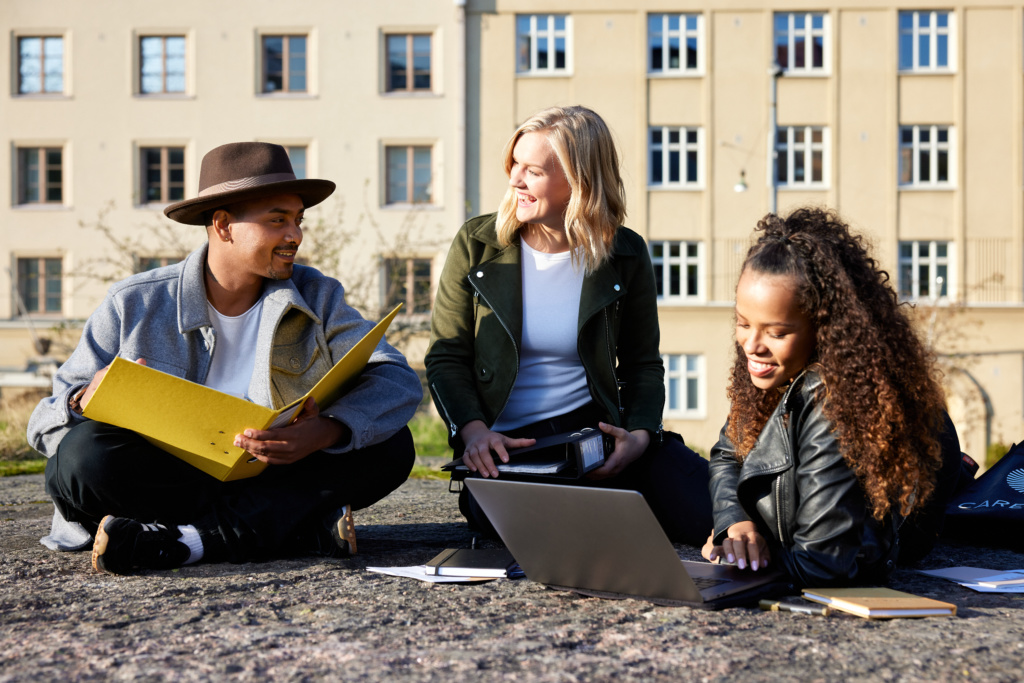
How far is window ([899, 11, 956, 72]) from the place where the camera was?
24.0 meters

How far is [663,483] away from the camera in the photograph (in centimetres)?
336

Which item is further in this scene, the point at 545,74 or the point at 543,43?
the point at 543,43

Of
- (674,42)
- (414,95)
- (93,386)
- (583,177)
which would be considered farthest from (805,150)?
(93,386)

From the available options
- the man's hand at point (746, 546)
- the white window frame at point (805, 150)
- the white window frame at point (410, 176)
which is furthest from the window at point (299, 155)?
the man's hand at point (746, 546)

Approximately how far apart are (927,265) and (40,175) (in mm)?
21073

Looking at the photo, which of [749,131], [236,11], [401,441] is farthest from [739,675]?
[236,11]

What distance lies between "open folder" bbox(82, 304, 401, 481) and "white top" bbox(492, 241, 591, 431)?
2.38 ft

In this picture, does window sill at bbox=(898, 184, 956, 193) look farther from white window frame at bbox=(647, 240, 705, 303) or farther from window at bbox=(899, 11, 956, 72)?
white window frame at bbox=(647, 240, 705, 303)

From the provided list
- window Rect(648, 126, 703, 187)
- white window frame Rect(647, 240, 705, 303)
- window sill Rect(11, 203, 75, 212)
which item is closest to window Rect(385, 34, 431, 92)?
window Rect(648, 126, 703, 187)

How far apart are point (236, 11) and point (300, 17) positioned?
5.03 feet

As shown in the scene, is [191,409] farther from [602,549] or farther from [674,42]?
[674,42]

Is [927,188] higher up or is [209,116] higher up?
[209,116]

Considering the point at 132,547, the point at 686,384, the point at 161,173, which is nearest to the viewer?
the point at 132,547

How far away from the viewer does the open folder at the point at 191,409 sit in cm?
264
